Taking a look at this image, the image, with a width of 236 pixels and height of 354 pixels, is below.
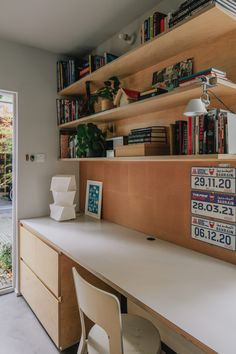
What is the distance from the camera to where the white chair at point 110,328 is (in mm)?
1001

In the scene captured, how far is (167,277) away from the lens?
4.18 ft

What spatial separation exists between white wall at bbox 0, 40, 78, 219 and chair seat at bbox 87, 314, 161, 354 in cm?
158

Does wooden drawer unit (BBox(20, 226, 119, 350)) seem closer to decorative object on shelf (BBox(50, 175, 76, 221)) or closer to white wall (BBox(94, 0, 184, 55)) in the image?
decorative object on shelf (BBox(50, 175, 76, 221))

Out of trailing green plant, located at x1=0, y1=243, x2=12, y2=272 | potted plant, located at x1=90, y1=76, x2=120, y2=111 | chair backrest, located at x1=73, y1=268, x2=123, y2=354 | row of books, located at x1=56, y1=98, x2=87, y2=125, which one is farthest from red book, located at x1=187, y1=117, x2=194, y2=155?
trailing green plant, located at x1=0, y1=243, x2=12, y2=272

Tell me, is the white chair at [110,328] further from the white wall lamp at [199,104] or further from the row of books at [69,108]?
the row of books at [69,108]

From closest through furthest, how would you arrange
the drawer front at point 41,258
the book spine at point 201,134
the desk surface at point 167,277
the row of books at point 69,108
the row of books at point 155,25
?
the desk surface at point 167,277 → the book spine at point 201,134 → the row of books at point 155,25 → the drawer front at point 41,258 → the row of books at point 69,108

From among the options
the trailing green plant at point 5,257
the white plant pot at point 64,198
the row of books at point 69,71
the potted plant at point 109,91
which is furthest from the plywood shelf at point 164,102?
the trailing green plant at point 5,257

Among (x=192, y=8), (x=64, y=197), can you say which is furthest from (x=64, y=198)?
(x=192, y=8)

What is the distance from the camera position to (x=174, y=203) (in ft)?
5.78

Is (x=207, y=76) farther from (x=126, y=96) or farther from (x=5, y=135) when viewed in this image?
(x=5, y=135)

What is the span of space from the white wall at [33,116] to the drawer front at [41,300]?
23.5 inches

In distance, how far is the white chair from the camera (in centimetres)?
100

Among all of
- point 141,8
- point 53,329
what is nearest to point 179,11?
point 141,8

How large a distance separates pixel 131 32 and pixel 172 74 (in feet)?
2.26
